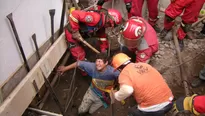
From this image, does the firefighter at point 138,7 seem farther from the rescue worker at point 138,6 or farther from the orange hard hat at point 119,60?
the orange hard hat at point 119,60

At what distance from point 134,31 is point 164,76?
4.58ft

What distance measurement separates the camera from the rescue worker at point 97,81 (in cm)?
309

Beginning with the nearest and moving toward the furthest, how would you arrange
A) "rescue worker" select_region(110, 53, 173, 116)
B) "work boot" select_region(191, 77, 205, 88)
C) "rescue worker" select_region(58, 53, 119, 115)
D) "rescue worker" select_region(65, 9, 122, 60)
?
"rescue worker" select_region(110, 53, 173, 116) < "rescue worker" select_region(58, 53, 119, 115) < "rescue worker" select_region(65, 9, 122, 60) < "work boot" select_region(191, 77, 205, 88)

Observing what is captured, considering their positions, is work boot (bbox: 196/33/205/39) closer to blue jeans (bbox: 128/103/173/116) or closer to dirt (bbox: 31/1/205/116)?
dirt (bbox: 31/1/205/116)

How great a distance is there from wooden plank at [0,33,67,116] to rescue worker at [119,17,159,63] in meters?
1.24

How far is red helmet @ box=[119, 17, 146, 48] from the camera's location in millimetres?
3178

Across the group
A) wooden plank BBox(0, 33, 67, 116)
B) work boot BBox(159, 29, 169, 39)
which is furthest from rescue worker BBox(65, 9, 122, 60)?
work boot BBox(159, 29, 169, 39)

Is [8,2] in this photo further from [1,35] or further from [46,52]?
[46,52]

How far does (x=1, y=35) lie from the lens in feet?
7.72

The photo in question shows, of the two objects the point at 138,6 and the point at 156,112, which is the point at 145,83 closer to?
the point at 156,112

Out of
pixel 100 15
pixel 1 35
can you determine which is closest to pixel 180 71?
pixel 100 15

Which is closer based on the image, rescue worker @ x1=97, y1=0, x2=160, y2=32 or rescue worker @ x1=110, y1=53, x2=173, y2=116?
rescue worker @ x1=110, y1=53, x2=173, y2=116

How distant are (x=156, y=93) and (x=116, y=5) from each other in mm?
3424

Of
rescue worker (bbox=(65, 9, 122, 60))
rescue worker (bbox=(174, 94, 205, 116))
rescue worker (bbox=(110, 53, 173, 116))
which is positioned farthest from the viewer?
rescue worker (bbox=(65, 9, 122, 60))
